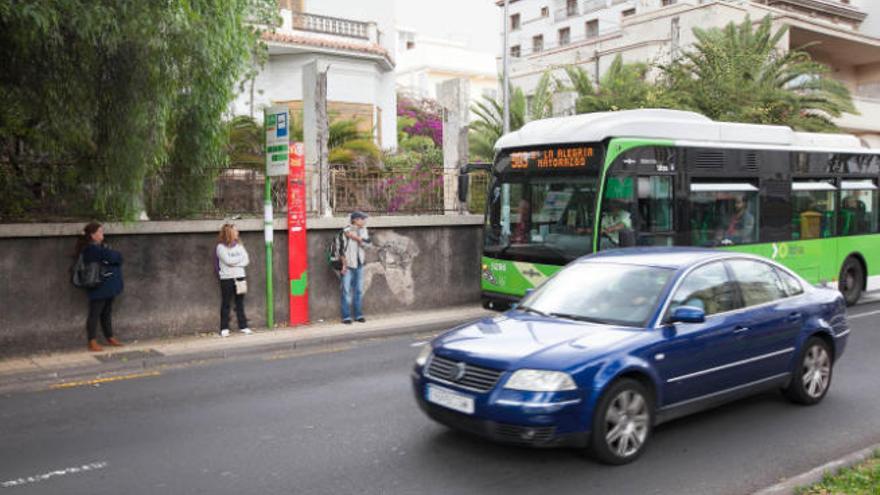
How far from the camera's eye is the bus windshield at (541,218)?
10.6 m

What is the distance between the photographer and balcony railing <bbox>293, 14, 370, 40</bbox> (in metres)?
26.0

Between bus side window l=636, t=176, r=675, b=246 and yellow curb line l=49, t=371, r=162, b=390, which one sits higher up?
bus side window l=636, t=176, r=675, b=246

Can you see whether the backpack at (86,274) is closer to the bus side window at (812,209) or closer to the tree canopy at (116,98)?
the tree canopy at (116,98)

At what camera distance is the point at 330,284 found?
1326cm

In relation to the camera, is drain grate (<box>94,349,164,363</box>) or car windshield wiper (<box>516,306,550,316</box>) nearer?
car windshield wiper (<box>516,306,550,316</box>)

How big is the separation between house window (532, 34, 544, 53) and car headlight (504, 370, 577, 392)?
49.3 m

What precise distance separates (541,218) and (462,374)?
6005 millimetres

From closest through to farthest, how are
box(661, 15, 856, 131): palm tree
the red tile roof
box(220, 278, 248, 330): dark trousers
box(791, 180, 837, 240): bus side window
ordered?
box(220, 278, 248, 330): dark trousers
box(791, 180, 837, 240): bus side window
box(661, 15, 856, 131): palm tree
the red tile roof

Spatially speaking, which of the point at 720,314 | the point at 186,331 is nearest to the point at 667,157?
the point at 720,314

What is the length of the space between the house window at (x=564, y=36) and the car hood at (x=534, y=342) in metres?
46.7

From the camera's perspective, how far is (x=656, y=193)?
35.6 ft

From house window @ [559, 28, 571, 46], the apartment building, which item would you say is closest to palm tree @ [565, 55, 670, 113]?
the apartment building

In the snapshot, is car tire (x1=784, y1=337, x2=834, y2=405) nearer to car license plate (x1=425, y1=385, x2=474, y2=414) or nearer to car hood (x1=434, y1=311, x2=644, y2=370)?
car hood (x1=434, y1=311, x2=644, y2=370)

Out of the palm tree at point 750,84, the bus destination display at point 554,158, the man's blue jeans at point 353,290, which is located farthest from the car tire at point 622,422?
the palm tree at point 750,84
